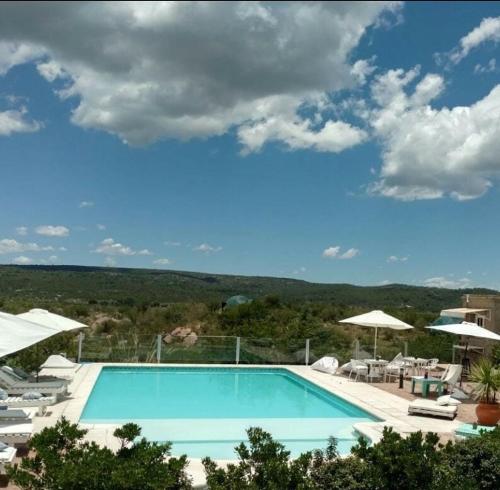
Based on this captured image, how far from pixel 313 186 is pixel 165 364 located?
1782cm

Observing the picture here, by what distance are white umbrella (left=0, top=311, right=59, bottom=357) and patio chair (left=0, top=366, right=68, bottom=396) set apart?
9.92 ft

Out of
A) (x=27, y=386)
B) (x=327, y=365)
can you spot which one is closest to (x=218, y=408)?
(x=27, y=386)

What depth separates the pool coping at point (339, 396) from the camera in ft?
27.6

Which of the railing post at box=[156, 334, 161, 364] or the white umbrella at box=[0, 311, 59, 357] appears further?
the railing post at box=[156, 334, 161, 364]

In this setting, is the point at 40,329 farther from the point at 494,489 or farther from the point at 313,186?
the point at 313,186

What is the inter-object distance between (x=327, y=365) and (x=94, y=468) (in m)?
12.7

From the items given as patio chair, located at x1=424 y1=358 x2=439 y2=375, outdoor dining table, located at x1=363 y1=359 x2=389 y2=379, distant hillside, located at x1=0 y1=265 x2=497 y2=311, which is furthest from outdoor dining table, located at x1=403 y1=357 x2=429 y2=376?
distant hillside, located at x1=0 y1=265 x2=497 y2=311

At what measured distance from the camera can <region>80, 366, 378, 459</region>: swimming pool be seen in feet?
31.0

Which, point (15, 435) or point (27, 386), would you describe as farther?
point (27, 386)

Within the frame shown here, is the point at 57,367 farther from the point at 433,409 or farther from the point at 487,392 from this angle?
the point at 487,392

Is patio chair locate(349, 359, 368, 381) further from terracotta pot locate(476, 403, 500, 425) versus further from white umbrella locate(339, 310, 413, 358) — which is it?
terracotta pot locate(476, 403, 500, 425)

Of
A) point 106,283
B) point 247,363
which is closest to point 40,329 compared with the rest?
point 247,363

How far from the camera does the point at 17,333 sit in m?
7.79

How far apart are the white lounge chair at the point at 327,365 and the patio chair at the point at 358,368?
0.76 meters
